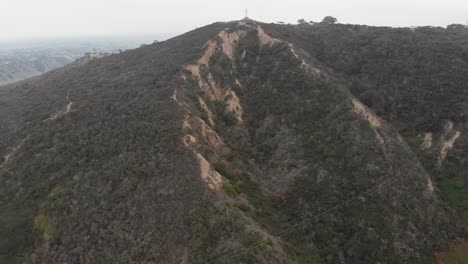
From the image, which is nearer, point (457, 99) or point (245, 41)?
point (457, 99)

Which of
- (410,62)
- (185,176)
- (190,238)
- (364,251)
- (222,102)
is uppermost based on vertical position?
(410,62)

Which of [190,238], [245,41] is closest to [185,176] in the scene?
[190,238]

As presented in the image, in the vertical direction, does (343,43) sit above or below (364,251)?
above

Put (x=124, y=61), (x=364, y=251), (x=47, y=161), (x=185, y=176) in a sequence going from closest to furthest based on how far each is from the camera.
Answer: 1. (x=364, y=251)
2. (x=185, y=176)
3. (x=47, y=161)
4. (x=124, y=61)

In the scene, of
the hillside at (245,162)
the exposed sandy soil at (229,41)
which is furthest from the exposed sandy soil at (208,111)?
the exposed sandy soil at (229,41)

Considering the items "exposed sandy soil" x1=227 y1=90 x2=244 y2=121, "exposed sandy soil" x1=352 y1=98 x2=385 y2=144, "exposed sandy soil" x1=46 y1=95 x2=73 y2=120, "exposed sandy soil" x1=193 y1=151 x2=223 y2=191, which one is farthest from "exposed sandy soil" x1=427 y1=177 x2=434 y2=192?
"exposed sandy soil" x1=46 y1=95 x2=73 y2=120

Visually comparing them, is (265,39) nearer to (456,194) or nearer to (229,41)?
(229,41)

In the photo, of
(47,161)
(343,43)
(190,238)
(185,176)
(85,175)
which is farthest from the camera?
(343,43)

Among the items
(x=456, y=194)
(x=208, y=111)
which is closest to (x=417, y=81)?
(x=456, y=194)

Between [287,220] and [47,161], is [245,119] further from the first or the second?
[47,161]

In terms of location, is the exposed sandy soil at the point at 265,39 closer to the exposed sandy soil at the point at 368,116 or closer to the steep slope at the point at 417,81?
the steep slope at the point at 417,81
